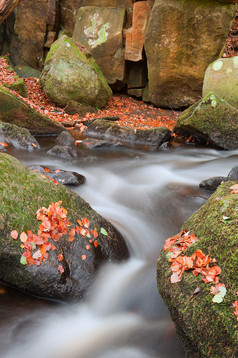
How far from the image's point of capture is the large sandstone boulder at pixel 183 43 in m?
11.0

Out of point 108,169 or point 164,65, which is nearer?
point 108,169

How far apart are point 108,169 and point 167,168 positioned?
4.49 ft

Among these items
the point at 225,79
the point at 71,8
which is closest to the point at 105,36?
the point at 71,8

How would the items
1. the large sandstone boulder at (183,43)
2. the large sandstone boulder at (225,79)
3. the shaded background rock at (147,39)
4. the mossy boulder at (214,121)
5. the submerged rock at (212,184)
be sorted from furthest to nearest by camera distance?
the shaded background rock at (147,39) → the large sandstone boulder at (183,43) → the large sandstone boulder at (225,79) → the mossy boulder at (214,121) → the submerged rock at (212,184)

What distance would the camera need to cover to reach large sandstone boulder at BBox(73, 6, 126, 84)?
1340cm

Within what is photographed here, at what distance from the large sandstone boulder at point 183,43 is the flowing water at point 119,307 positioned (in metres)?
7.70

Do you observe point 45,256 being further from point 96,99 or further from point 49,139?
point 96,99

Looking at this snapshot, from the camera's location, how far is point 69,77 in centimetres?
1126

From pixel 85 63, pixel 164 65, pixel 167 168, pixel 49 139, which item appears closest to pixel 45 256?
pixel 167 168

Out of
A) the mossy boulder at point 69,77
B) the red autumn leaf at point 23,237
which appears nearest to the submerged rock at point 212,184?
the red autumn leaf at point 23,237

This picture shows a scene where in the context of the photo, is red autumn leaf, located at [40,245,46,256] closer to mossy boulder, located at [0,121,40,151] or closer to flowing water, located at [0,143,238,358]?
flowing water, located at [0,143,238,358]

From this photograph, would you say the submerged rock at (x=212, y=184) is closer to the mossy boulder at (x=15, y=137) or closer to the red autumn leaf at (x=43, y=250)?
the red autumn leaf at (x=43, y=250)

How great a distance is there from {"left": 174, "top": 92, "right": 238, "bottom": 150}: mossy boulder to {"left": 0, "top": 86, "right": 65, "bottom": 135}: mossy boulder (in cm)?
379

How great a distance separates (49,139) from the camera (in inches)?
343
